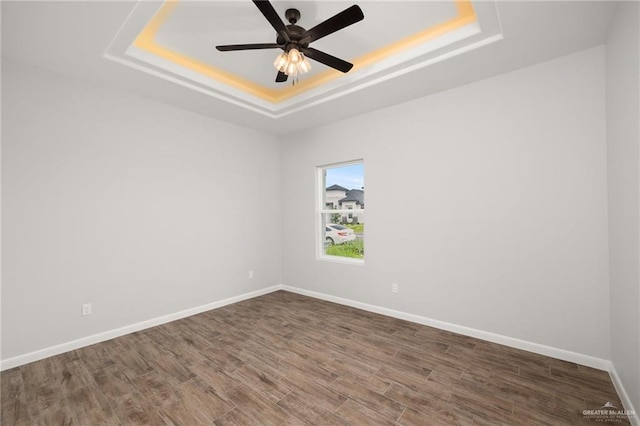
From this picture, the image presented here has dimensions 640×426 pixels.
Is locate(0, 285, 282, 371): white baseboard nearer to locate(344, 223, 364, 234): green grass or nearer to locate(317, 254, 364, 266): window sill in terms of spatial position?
locate(317, 254, 364, 266): window sill

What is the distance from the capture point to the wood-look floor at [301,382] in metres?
1.82

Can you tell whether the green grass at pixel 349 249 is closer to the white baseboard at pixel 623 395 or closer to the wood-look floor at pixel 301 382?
the wood-look floor at pixel 301 382

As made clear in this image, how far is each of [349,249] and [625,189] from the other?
2.98 meters

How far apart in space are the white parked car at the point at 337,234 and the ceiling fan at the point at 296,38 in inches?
96.5

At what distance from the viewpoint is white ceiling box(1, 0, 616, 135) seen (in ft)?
6.59

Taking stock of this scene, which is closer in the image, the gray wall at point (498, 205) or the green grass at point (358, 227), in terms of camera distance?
the gray wall at point (498, 205)

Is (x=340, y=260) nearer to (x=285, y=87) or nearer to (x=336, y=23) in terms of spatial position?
(x=285, y=87)

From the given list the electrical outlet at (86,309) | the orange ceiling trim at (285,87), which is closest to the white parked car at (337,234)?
the orange ceiling trim at (285,87)

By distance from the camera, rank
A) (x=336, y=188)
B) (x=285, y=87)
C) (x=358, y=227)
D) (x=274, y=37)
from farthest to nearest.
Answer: (x=336, y=188) < (x=358, y=227) < (x=285, y=87) < (x=274, y=37)

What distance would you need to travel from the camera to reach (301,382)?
7.17 feet

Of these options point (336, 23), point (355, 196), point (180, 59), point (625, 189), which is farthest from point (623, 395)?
point (180, 59)

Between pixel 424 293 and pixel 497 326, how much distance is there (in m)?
0.77

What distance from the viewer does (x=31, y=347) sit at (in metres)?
2.53

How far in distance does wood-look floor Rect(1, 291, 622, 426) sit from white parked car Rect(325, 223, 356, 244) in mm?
1503
